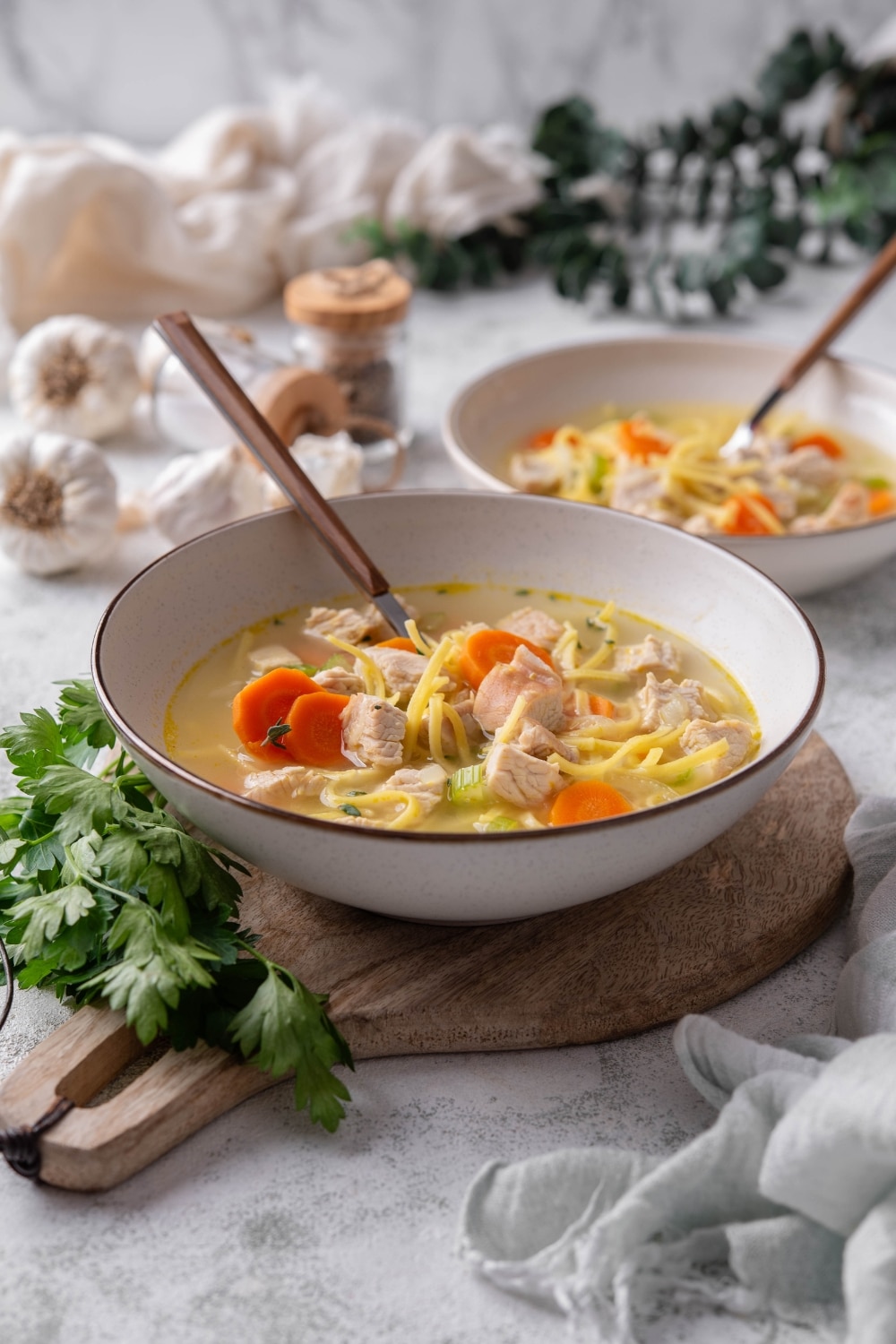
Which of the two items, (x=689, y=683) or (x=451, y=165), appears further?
(x=451, y=165)

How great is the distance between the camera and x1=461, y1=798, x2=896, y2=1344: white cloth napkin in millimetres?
1705

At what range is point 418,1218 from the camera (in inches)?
73.7

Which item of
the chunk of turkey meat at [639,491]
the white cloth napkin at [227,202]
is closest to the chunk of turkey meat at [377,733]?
the chunk of turkey meat at [639,491]

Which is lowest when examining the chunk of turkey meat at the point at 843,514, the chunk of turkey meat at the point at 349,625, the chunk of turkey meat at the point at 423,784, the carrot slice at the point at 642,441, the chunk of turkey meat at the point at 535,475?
the chunk of turkey meat at the point at 535,475

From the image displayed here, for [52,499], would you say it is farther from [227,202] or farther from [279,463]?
[227,202]

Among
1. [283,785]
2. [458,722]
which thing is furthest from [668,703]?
[283,785]

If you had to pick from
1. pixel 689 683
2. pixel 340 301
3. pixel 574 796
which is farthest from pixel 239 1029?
pixel 340 301

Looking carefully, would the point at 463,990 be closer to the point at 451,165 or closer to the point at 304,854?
the point at 304,854

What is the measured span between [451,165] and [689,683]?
3.71 m

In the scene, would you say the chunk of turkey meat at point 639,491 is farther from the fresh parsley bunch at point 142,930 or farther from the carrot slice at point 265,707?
the fresh parsley bunch at point 142,930

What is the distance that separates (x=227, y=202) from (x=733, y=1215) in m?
4.68

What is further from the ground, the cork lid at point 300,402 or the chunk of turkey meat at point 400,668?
the chunk of turkey meat at point 400,668

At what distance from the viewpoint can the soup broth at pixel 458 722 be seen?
7.60 ft

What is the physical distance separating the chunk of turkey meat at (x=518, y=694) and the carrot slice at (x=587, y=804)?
0.19 metres
